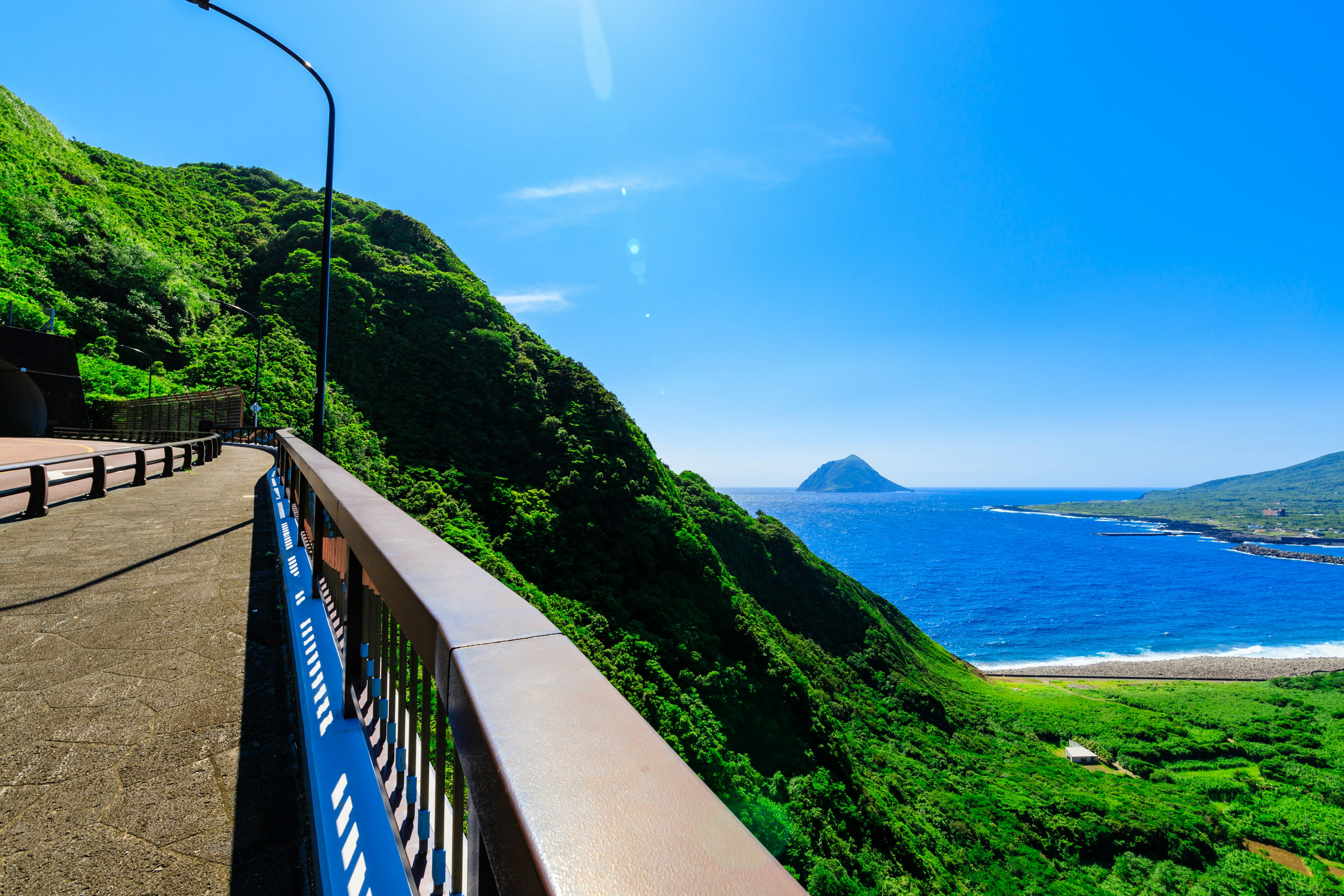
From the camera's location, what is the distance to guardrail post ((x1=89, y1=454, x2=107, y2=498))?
9180 mm

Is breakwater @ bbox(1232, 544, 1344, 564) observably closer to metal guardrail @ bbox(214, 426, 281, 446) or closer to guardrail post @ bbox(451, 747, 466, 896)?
guardrail post @ bbox(451, 747, 466, 896)

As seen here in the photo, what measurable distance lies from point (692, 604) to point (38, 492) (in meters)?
32.3

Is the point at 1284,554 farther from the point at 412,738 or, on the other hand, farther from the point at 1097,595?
the point at 412,738

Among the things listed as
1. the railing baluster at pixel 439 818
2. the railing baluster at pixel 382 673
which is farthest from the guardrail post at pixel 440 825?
the railing baluster at pixel 382 673

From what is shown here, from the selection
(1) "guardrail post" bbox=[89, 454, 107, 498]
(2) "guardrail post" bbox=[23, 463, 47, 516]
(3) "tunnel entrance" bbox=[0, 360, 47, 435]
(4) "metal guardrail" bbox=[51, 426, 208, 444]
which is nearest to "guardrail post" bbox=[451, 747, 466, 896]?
(2) "guardrail post" bbox=[23, 463, 47, 516]

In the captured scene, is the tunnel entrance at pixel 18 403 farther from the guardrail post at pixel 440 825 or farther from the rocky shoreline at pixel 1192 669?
the rocky shoreline at pixel 1192 669

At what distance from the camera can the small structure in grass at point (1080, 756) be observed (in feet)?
141

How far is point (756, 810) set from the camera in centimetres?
2528

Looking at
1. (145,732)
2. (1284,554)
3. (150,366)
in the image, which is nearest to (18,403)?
(150,366)

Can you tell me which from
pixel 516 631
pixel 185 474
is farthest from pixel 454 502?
pixel 516 631

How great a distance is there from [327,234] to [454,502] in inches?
1168

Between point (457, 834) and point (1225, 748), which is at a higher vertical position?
point (457, 834)

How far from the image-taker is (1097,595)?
98062 mm

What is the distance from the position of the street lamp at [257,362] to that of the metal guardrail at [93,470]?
22.3 feet
